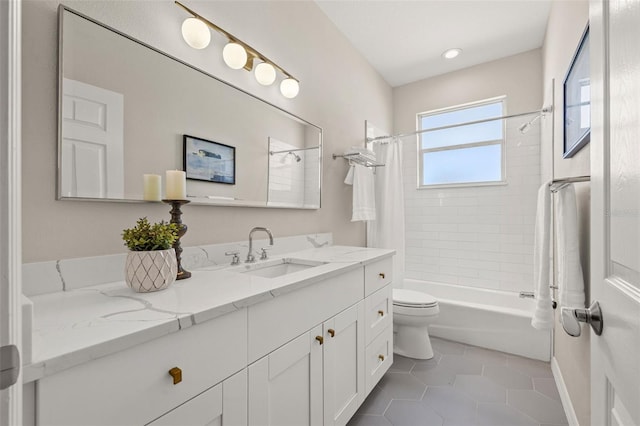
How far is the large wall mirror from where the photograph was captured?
0.99 metres

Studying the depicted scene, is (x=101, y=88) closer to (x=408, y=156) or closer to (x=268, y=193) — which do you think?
(x=268, y=193)

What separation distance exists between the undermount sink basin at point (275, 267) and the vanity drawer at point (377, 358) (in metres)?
0.60

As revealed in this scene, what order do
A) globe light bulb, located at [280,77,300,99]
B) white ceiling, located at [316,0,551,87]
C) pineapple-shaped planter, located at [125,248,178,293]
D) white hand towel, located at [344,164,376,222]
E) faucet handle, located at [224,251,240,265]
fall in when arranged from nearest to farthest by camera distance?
pineapple-shaped planter, located at [125,248,178,293]
faucet handle, located at [224,251,240,265]
globe light bulb, located at [280,77,300,99]
white ceiling, located at [316,0,551,87]
white hand towel, located at [344,164,376,222]

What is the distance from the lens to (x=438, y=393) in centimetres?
189

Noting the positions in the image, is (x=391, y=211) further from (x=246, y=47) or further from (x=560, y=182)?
(x=246, y=47)

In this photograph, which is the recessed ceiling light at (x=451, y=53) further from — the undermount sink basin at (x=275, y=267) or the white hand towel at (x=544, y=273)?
the undermount sink basin at (x=275, y=267)

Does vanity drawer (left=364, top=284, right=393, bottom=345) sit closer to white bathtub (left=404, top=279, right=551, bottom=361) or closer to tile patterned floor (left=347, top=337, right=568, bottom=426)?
tile patterned floor (left=347, top=337, right=568, bottom=426)

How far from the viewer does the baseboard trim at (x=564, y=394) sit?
1.56 meters

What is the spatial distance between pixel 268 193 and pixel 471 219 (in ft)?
7.99

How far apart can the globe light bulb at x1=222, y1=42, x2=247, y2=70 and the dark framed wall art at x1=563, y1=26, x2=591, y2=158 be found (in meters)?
1.55

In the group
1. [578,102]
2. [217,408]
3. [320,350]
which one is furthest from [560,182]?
[217,408]

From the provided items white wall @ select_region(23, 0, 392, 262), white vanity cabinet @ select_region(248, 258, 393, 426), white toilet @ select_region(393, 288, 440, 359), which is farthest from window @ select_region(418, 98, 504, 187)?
white vanity cabinet @ select_region(248, 258, 393, 426)

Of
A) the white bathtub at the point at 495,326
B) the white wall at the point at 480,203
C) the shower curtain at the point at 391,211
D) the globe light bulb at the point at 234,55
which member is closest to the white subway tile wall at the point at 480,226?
the white wall at the point at 480,203

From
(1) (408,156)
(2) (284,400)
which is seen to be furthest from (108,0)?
(1) (408,156)
